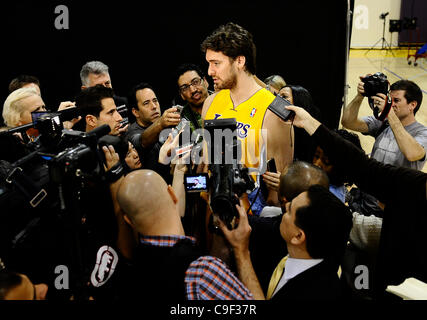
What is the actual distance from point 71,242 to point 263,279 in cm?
89

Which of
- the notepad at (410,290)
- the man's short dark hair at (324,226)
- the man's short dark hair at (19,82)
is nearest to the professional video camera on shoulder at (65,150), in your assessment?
the man's short dark hair at (324,226)

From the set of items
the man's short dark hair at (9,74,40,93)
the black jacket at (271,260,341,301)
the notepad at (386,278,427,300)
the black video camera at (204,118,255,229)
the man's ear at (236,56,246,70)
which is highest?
the man's ear at (236,56,246,70)

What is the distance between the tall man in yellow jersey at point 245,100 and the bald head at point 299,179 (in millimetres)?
442

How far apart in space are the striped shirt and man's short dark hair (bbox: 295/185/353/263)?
0.33 m

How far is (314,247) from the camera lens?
1331 millimetres

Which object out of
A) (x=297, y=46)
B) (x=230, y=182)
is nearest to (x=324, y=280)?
(x=230, y=182)

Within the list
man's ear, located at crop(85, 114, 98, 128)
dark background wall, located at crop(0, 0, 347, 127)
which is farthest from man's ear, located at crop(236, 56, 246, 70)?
dark background wall, located at crop(0, 0, 347, 127)

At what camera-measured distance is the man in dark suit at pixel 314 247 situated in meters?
1.30

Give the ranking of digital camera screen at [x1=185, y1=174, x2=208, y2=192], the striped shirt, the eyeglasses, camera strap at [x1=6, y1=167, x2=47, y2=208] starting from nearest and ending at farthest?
the striped shirt, camera strap at [x1=6, y1=167, x2=47, y2=208], digital camera screen at [x1=185, y1=174, x2=208, y2=192], the eyeglasses

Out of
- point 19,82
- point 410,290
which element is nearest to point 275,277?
point 410,290

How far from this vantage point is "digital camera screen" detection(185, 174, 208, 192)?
1634 mm

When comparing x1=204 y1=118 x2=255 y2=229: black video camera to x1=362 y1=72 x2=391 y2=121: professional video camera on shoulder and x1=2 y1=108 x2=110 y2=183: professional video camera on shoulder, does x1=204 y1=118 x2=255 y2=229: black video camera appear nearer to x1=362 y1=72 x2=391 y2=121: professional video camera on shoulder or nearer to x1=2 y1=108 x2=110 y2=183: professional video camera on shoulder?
x1=2 y1=108 x2=110 y2=183: professional video camera on shoulder

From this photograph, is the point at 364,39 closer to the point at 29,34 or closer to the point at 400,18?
the point at 400,18

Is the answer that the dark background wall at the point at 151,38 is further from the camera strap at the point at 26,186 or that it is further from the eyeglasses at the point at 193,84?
the camera strap at the point at 26,186
